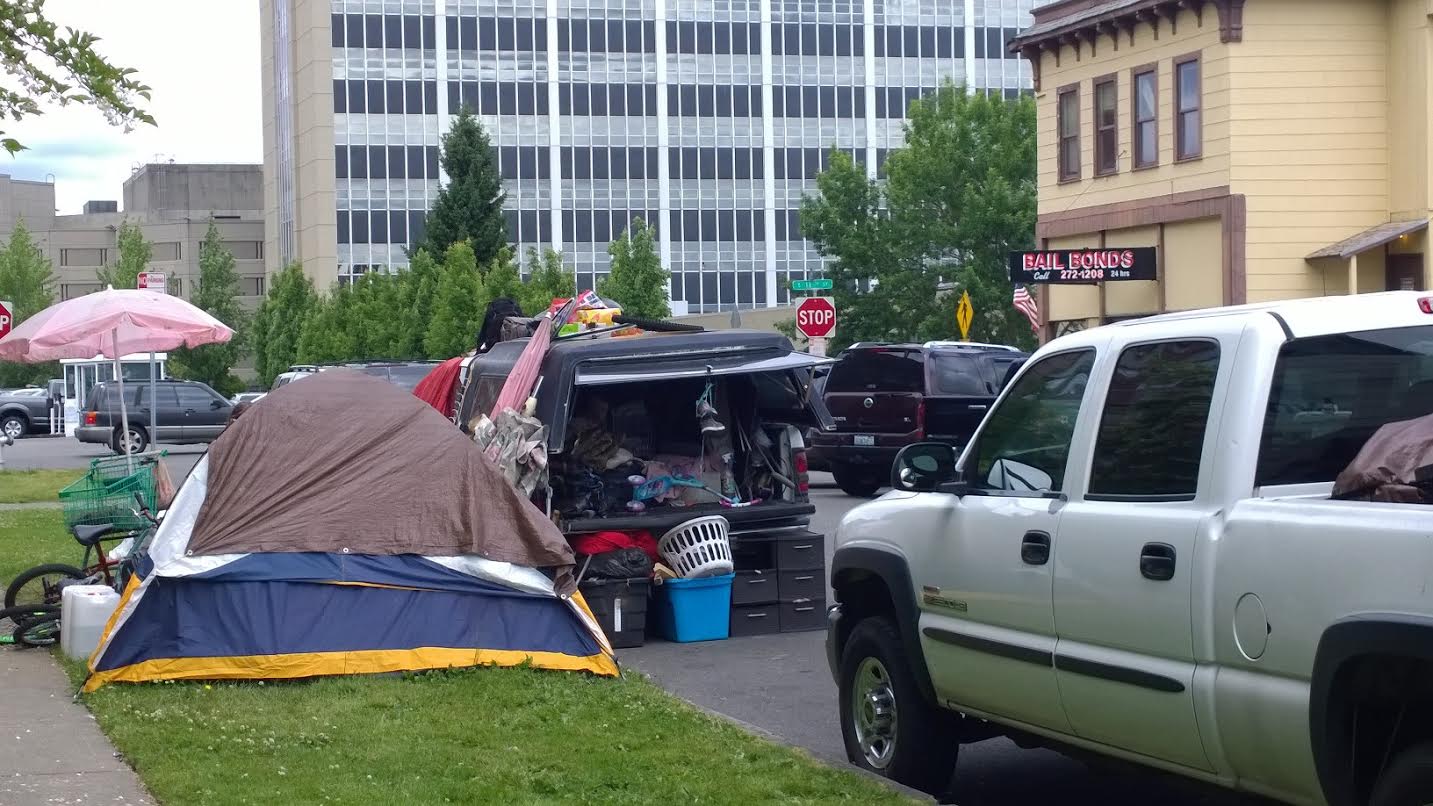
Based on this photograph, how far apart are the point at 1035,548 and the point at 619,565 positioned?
18.9 ft

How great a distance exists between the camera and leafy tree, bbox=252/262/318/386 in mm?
68875

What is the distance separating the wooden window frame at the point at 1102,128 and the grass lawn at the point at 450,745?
80.7ft

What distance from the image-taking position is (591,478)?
1244 centimetres

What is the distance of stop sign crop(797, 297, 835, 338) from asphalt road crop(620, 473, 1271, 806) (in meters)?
15.8

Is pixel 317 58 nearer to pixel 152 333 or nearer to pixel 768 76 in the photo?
pixel 768 76

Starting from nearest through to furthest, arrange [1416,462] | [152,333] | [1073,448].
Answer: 1. [1416,462]
2. [1073,448]
3. [152,333]

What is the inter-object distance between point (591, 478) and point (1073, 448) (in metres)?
6.59

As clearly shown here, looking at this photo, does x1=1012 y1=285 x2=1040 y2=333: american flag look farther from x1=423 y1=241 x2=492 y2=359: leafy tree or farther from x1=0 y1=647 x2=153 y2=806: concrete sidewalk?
x1=0 y1=647 x2=153 y2=806: concrete sidewalk

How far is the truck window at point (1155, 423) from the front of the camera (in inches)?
221

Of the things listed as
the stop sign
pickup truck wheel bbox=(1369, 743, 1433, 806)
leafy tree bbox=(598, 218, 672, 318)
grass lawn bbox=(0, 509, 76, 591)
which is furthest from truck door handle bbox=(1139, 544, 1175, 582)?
leafy tree bbox=(598, 218, 672, 318)

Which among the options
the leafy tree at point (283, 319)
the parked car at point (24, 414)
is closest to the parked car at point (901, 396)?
the parked car at point (24, 414)

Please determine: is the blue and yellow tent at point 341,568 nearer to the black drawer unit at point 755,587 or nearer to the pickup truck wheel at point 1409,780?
the black drawer unit at point 755,587

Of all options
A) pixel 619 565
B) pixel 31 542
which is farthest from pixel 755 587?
pixel 31 542

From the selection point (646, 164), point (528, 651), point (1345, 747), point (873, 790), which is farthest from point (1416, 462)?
point (646, 164)
